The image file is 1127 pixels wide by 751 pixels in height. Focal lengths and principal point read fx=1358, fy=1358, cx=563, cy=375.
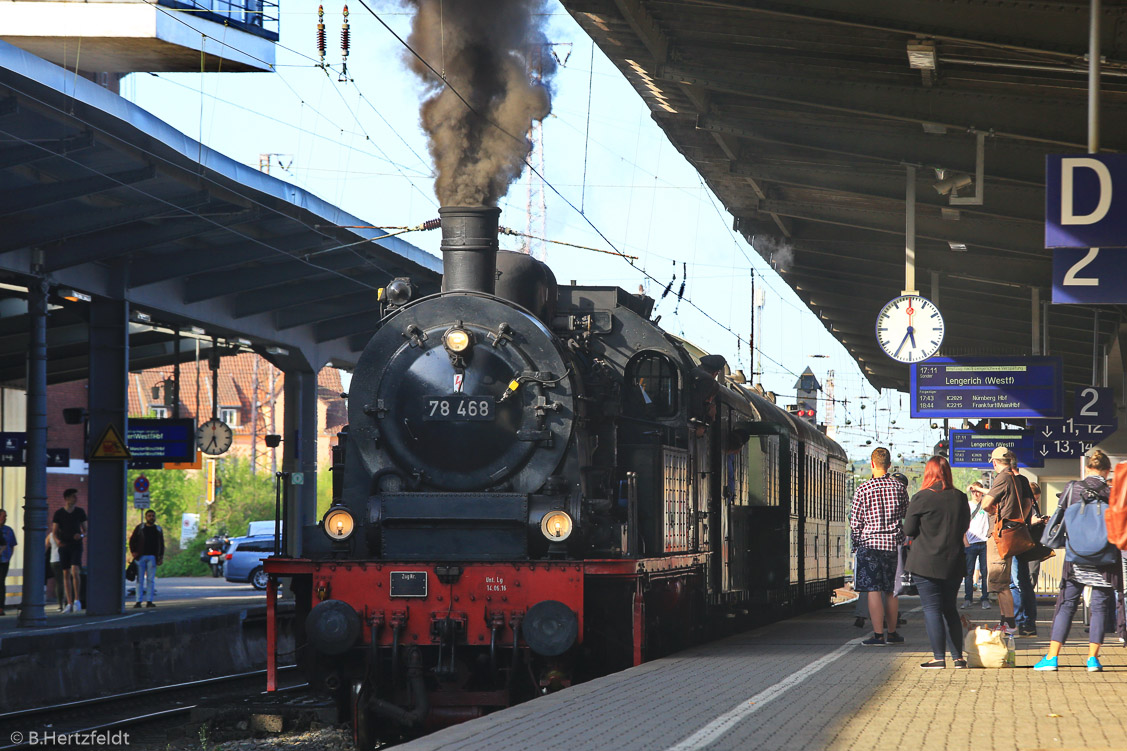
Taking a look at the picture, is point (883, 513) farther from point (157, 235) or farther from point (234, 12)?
point (234, 12)

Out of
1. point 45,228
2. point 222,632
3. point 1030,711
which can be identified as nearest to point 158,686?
point 222,632

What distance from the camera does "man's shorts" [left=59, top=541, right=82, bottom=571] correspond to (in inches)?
827

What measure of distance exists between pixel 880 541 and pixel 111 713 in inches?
306

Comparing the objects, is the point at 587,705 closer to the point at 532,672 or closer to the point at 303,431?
the point at 532,672

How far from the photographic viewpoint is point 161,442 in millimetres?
21625

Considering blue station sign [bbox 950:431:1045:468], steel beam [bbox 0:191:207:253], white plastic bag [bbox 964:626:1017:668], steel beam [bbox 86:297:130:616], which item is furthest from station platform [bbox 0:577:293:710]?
blue station sign [bbox 950:431:1045:468]

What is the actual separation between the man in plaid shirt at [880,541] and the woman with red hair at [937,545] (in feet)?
6.36

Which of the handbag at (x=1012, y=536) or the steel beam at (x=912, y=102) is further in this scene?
the steel beam at (x=912, y=102)

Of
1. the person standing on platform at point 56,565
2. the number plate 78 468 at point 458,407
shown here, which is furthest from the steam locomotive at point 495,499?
the person standing on platform at point 56,565

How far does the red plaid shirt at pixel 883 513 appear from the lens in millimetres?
12695

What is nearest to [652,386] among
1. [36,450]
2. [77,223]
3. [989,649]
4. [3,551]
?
[989,649]

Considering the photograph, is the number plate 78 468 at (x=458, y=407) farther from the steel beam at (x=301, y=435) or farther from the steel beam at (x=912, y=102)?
the steel beam at (x=301, y=435)

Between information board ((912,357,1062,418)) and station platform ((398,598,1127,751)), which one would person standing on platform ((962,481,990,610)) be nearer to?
information board ((912,357,1062,418))

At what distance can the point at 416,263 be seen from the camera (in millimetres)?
22281
